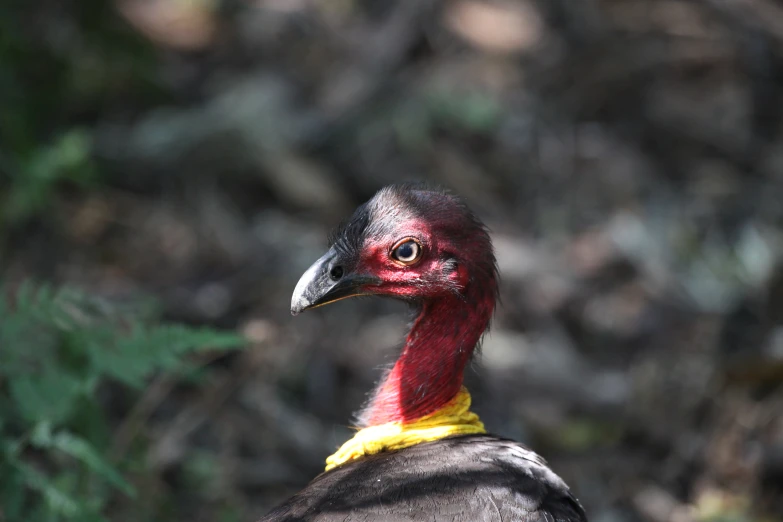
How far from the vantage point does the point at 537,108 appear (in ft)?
25.2

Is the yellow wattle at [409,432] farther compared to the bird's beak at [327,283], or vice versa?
the yellow wattle at [409,432]

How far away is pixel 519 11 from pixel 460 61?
1015 mm

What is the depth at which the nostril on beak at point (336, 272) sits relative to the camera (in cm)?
339

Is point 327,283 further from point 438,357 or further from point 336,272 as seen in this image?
point 438,357

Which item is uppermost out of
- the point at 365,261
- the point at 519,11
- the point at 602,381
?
the point at 519,11

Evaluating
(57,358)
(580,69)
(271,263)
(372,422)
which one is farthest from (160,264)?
(580,69)

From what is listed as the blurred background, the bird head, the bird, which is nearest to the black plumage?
the bird

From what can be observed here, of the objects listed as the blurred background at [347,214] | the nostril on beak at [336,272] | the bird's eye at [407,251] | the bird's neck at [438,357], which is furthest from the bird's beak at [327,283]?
the blurred background at [347,214]

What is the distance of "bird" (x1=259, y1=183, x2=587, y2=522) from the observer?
317 centimetres

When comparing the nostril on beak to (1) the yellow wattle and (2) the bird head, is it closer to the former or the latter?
(2) the bird head

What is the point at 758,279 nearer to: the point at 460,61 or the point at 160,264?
the point at 460,61

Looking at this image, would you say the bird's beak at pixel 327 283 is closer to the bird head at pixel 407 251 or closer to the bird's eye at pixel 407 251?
the bird head at pixel 407 251

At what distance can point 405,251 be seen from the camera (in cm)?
341

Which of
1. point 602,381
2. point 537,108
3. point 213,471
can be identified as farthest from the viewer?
point 537,108
